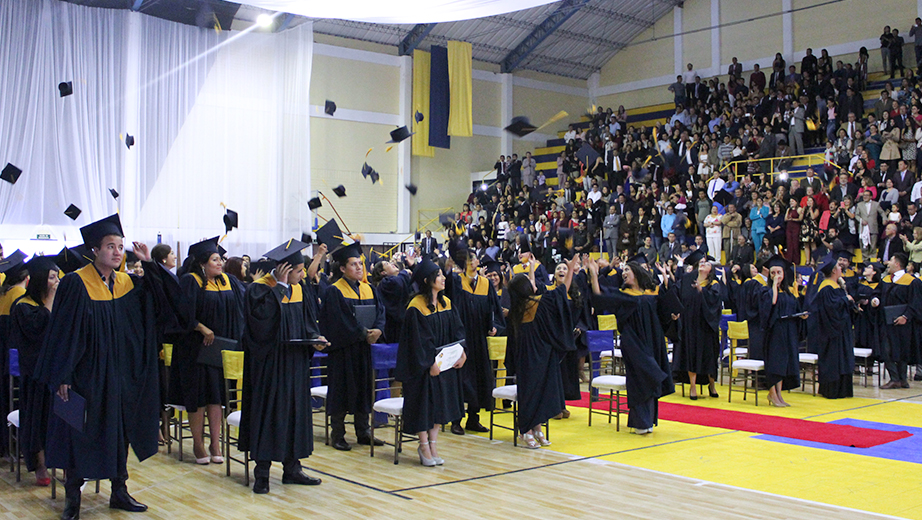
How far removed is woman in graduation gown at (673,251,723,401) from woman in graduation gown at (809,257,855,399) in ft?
4.92

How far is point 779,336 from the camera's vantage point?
33.8ft

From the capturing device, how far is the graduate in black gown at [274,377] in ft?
19.5

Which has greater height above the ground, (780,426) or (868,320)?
(868,320)

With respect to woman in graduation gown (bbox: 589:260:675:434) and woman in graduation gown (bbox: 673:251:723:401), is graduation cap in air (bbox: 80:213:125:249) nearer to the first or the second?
woman in graduation gown (bbox: 589:260:675:434)

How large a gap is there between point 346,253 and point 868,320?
9.33m

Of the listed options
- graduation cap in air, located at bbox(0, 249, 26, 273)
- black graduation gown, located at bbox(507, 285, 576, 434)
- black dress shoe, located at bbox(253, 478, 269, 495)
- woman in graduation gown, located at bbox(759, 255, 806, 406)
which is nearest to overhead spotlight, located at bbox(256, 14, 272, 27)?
graduation cap in air, located at bbox(0, 249, 26, 273)

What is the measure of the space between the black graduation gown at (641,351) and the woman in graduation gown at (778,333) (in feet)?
7.82

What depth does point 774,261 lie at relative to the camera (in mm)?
10719

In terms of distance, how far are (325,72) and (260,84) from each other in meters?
3.15

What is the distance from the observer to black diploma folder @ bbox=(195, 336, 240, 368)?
655 cm

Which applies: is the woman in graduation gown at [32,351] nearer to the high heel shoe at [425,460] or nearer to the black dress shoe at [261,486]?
the black dress shoe at [261,486]

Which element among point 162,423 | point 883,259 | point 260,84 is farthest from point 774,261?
point 260,84

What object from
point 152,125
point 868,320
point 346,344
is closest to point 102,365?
point 346,344

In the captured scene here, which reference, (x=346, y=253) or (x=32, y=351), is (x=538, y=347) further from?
(x=32, y=351)
